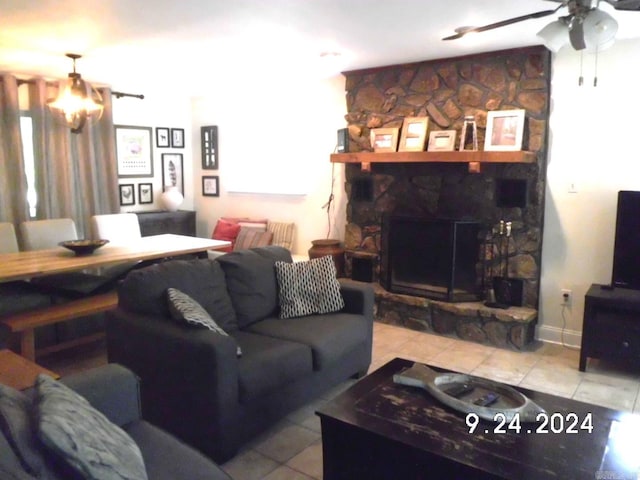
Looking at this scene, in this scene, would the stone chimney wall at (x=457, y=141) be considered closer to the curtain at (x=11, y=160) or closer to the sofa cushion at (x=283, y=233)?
the sofa cushion at (x=283, y=233)

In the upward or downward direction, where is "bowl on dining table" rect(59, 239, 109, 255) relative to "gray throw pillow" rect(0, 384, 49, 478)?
upward

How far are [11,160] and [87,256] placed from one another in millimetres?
1933

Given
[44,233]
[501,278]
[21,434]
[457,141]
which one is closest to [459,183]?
[457,141]

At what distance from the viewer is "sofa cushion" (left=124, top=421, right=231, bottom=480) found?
5.34ft

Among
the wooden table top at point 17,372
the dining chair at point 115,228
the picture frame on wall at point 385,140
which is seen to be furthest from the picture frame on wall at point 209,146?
the wooden table top at point 17,372

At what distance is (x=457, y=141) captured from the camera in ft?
14.2

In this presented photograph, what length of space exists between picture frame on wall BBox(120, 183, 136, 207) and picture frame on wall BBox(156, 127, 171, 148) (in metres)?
0.68

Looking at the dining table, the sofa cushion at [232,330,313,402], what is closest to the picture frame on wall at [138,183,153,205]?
the dining table

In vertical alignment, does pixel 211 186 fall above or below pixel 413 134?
below

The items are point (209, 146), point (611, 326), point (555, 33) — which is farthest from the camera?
point (209, 146)

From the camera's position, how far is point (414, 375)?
2.28 m

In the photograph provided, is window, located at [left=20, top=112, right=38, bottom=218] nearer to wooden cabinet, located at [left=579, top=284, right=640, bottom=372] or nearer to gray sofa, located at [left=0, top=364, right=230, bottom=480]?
Result: gray sofa, located at [left=0, top=364, right=230, bottom=480]

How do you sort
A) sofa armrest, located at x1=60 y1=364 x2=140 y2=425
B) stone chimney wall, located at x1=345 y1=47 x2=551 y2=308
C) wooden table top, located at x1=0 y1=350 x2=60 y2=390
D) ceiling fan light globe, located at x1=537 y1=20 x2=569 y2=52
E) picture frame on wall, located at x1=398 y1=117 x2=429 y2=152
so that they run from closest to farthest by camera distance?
sofa armrest, located at x1=60 y1=364 x2=140 y2=425, ceiling fan light globe, located at x1=537 y1=20 x2=569 y2=52, wooden table top, located at x1=0 y1=350 x2=60 y2=390, stone chimney wall, located at x1=345 y1=47 x2=551 y2=308, picture frame on wall, located at x1=398 y1=117 x2=429 y2=152

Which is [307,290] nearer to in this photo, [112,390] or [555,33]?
[112,390]
